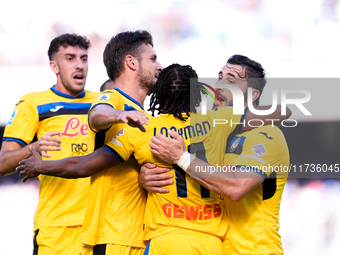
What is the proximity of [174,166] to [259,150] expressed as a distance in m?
0.55

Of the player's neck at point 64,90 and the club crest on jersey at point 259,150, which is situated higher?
the player's neck at point 64,90

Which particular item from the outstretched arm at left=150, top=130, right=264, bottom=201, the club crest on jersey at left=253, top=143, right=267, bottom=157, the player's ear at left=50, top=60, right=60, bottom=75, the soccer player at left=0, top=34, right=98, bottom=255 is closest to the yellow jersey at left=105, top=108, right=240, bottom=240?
the outstretched arm at left=150, top=130, right=264, bottom=201

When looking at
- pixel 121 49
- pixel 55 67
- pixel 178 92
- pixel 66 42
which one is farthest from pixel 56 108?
pixel 178 92

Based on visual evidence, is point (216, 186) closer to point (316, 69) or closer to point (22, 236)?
point (22, 236)

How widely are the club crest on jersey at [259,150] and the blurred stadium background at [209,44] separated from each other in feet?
21.5

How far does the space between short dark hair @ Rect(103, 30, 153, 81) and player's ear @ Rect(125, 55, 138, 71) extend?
3 cm

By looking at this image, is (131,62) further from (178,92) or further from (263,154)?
(263,154)

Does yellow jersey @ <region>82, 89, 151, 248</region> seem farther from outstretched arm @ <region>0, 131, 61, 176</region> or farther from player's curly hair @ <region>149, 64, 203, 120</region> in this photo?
outstretched arm @ <region>0, 131, 61, 176</region>

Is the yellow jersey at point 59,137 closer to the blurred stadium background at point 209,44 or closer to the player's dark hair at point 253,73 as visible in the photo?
the player's dark hair at point 253,73

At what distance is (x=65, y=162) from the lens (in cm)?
271

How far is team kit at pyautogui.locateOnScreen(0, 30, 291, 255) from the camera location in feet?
7.87

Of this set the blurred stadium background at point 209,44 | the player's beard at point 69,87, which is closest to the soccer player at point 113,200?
the player's beard at point 69,87

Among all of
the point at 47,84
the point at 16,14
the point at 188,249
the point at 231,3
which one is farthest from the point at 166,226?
the point at 16,14

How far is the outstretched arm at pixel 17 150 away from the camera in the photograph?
3.05 m
